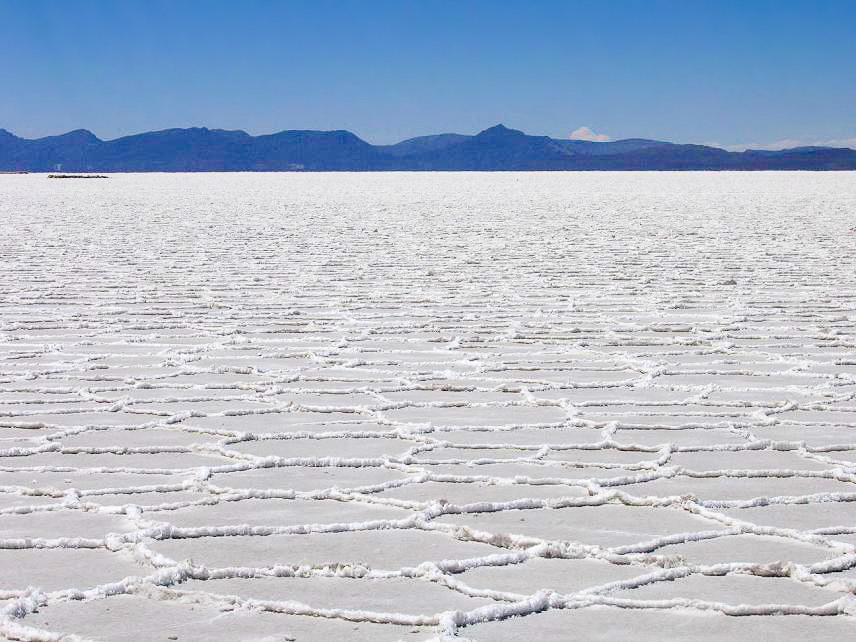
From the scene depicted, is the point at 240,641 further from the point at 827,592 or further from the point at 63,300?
the point at 63,300

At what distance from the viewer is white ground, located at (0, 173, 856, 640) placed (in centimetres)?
171

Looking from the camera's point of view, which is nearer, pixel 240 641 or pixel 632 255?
pixel 240 641

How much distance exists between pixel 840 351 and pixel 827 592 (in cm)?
240

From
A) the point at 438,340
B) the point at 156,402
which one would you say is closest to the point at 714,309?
the point at 438,340

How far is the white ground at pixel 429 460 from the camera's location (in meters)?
1.71

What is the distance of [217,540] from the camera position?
6.59 feet

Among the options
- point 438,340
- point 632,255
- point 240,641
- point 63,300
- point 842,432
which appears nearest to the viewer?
point 240,641

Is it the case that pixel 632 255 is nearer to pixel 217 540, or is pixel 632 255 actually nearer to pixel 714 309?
pixel 714 309

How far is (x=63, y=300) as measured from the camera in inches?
220

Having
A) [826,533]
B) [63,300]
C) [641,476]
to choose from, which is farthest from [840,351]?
[63,300]

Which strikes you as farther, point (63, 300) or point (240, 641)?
point (63, 300)

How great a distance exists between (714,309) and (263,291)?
7.57 ft

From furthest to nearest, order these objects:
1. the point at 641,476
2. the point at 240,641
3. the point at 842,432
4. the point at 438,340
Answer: the point at 438,340 → the point at 842,432 → the point at 641,476 → the point at 240,641

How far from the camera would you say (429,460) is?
2568 millimetres
